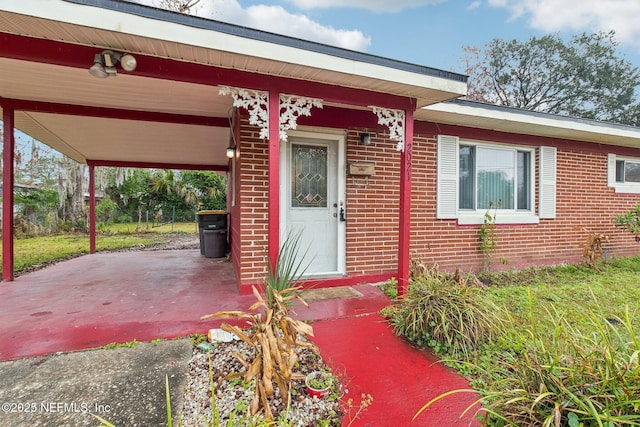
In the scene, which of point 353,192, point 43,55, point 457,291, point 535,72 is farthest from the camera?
point 535,72

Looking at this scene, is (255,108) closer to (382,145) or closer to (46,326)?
(382,145)

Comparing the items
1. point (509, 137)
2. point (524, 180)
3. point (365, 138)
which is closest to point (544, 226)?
point (524, 180)

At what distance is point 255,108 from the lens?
9.63 ft

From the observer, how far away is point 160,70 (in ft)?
8.69

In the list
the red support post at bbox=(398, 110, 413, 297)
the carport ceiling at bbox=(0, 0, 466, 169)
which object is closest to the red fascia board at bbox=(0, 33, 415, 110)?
the carport ceiling at bbox=(0, 0, 466, 169)

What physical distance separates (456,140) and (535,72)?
18570 millimetres

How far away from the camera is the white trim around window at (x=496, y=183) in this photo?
4906 millimetres

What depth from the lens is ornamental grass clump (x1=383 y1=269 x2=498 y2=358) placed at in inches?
96.6

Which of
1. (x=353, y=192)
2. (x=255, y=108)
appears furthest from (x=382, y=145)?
(x=255, y=108)

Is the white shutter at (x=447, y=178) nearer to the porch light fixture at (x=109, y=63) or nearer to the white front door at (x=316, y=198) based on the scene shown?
the white front door at (x=316, y=198)

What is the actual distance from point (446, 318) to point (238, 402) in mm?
1723

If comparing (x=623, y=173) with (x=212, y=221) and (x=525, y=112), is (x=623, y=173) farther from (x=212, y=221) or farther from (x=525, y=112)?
(x=212, y=221)

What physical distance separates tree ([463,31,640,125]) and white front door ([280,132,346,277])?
16497 millimetres

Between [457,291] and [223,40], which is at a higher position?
[223,40]
